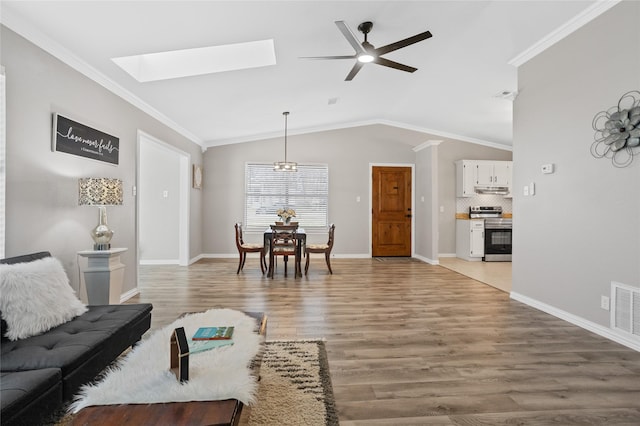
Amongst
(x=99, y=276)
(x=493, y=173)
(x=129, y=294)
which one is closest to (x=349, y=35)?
(x=99, y=276)

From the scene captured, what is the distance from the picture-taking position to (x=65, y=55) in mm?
2895

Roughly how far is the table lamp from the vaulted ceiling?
113cm

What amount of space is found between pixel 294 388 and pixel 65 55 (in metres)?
3.39

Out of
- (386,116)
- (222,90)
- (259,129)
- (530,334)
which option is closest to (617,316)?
(530,334)

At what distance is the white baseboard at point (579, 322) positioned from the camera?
2.69 meters

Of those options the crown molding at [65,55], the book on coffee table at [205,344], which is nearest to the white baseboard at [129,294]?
the crown molding at [65,55]

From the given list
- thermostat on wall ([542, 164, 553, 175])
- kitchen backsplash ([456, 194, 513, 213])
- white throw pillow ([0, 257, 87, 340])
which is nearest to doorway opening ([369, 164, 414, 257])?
kitchen backsplash ([456, 194, 513, 213])

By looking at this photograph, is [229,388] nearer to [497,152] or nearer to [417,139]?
[417,139]

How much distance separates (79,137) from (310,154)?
4883 mm

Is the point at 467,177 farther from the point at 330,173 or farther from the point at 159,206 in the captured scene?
the point at 159,206

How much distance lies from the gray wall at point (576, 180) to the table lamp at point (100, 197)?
14.7 ft

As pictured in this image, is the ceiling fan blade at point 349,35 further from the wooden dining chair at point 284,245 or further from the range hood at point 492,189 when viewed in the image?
the range hood at point 492,189

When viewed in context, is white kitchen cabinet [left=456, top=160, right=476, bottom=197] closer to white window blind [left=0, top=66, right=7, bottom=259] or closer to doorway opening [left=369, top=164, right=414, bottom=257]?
doorway opening [left=369, top=164, right=414, bottom=257]

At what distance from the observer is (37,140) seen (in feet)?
8.64
